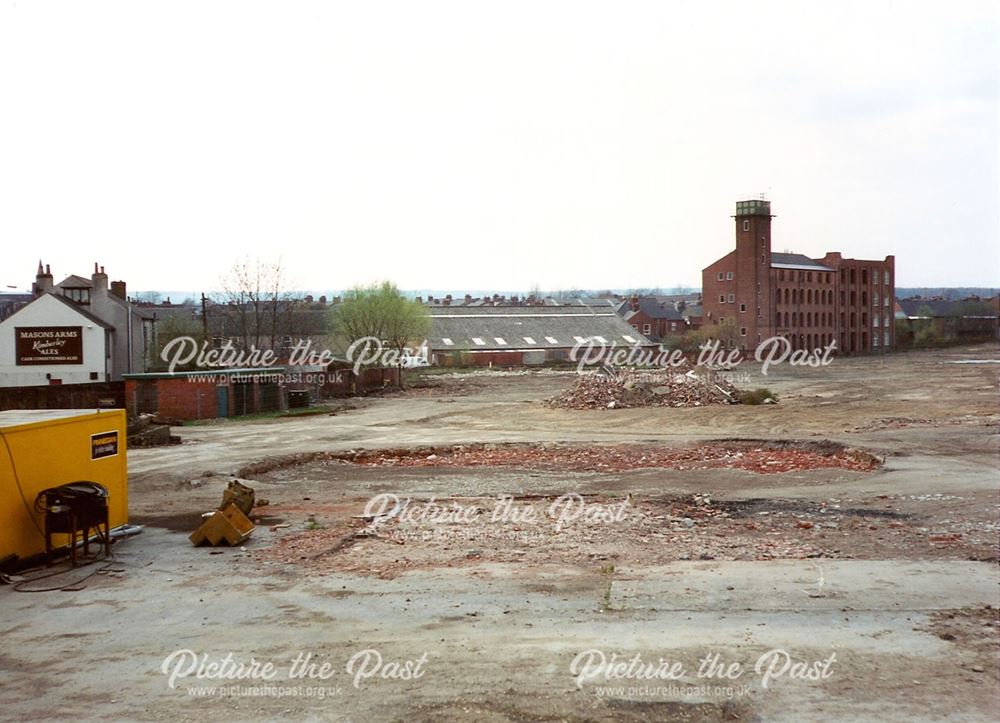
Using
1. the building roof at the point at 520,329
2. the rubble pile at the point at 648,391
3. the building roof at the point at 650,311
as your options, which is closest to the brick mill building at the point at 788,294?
the building roof at the point at 520,329

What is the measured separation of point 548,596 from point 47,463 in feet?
25.7

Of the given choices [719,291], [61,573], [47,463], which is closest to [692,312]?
[719,291]

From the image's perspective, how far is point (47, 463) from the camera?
43.7 ft

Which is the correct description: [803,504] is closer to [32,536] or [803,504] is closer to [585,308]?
[32,536]

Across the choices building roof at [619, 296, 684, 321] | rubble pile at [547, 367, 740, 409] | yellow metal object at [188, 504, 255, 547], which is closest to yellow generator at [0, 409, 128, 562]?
yellow metal object at [188, 504, 255, 547]

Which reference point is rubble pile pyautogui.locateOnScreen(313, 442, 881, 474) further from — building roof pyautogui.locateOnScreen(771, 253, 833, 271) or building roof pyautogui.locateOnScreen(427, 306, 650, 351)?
building roof pyautogui.locateOnScreen(771, 253, 833, 271)

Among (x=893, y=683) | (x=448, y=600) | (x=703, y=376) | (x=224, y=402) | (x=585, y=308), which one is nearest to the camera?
(x=893, y=683)

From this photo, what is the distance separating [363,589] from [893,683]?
6.40 m

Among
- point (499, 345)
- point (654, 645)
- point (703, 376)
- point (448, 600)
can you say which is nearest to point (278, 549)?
point (448, 600)

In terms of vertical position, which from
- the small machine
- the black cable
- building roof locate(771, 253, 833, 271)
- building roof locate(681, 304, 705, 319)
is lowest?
the black cable

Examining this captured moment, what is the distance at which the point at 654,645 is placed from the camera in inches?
357

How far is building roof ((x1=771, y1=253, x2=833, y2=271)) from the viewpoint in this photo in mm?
90625

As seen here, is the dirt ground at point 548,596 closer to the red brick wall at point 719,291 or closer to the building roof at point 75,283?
the building roof at point 75,283

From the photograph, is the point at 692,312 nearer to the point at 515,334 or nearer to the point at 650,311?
the point at 650,311
